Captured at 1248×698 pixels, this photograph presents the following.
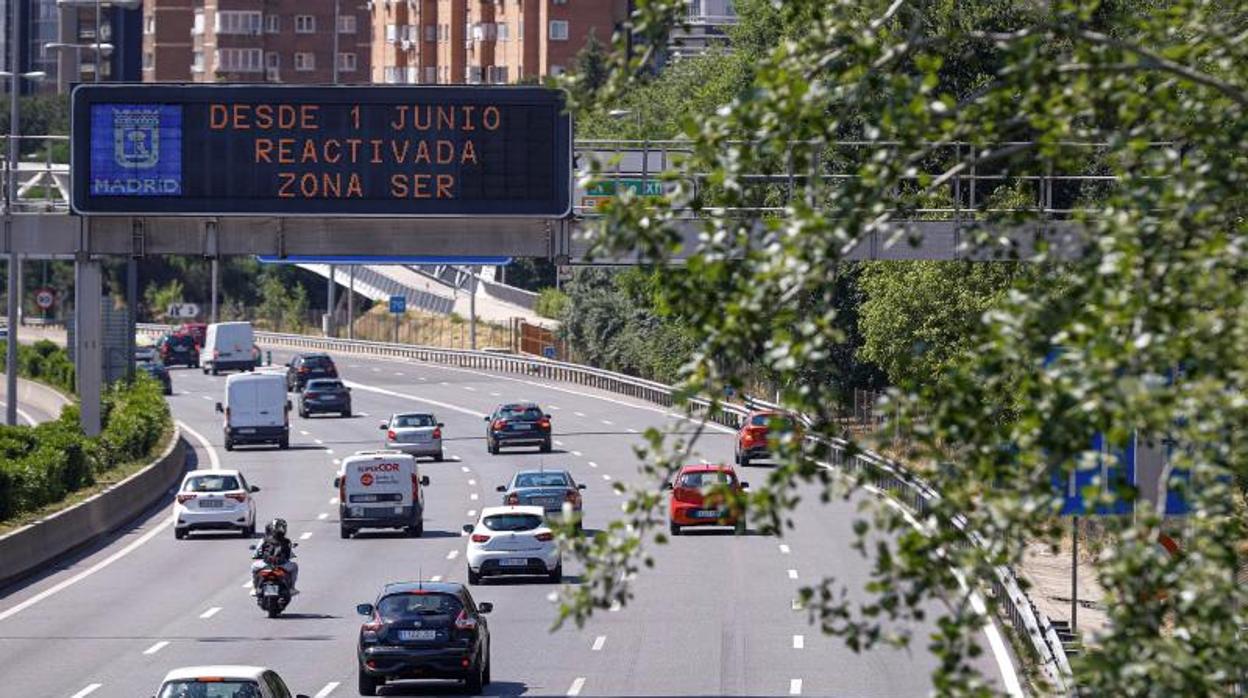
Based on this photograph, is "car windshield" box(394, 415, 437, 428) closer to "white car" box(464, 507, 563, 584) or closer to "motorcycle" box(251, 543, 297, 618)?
"white car" box(464, 507, 563, 584)

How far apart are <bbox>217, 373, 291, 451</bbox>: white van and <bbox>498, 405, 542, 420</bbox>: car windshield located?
6.33 meters

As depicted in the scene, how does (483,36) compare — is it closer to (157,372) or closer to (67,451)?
(157,372)

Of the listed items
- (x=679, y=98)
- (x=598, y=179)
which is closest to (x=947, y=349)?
(x=598, y=179)

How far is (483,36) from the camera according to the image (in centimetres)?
14875

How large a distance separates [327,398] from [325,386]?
557 mm

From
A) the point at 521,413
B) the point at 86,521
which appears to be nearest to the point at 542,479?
the point at 86,521

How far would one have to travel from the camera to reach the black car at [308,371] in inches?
3664

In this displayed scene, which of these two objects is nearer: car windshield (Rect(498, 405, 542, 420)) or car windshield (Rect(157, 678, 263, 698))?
car windshield (Rect(157, 678, 263, 698))

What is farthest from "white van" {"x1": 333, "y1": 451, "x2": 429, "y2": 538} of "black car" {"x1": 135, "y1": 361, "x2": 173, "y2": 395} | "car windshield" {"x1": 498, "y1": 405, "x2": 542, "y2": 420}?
"black car" {"x1": 135, "y1": 361, "x2": 173, "y2": 395}

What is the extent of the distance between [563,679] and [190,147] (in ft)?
46.8

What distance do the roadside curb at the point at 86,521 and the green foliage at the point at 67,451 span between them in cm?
54

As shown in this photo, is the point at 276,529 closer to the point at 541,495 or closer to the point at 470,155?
the point at 470,155

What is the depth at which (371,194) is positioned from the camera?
4019 cm

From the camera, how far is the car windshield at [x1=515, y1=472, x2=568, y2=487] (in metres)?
48.2
